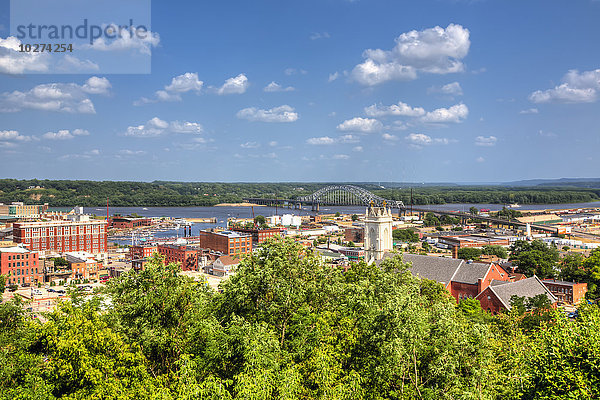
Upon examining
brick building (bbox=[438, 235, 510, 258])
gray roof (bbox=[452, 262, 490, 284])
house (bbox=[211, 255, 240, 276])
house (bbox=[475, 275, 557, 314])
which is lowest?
house (bbox=[211, 255, 240, 276])

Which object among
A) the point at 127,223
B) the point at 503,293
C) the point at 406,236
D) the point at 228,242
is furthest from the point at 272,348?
the point at 127,223

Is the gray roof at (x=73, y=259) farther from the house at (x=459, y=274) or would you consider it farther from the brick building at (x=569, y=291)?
the brick building at (x=569, y=291)

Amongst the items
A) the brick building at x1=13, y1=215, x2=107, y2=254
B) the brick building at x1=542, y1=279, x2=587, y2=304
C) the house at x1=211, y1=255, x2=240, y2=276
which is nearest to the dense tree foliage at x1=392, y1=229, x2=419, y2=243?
the house at x1=211, y1=255, x2=240, y2=276

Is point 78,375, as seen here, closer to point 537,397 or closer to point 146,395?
point 146,395

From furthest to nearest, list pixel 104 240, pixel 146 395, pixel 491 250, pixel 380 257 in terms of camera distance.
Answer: pixel 104 240
pixel 491 250
pixel 380 257
pixel 146 395

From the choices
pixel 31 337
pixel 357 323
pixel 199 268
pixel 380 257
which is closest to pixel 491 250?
pixel 380 257

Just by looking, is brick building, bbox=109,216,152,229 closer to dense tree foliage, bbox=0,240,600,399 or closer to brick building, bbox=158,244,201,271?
brick building, bbox=158,244,201,271
